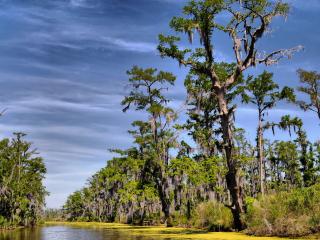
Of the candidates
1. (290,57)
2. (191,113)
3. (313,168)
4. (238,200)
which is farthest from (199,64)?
(313,168)

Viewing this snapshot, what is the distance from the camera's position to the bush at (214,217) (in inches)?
1023

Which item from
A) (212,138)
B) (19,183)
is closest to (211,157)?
(212,138)

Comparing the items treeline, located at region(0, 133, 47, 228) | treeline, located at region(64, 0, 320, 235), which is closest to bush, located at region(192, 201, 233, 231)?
treeline, located at region(64, 0, 320, 235)

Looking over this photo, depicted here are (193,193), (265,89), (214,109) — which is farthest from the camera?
(193,193)

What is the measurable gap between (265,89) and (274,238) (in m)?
22.0

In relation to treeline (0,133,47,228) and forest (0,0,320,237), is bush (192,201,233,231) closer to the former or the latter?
forest (0,0,320,237)

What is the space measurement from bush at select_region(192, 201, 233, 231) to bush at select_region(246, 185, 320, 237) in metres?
4.34

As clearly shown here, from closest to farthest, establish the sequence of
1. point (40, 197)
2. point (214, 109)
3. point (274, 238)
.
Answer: point (274, 238) → point (214, 109) → point (40, 197)

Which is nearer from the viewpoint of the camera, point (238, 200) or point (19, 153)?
point (238, 200)

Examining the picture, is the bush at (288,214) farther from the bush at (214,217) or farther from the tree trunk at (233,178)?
the bush at (214,217)

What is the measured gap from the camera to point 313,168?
217ft

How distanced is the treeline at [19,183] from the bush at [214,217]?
32.2 metres

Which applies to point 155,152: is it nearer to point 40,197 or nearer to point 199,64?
point 199,64

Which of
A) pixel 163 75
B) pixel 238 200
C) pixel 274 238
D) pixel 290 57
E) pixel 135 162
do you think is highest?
pixel 163 75
